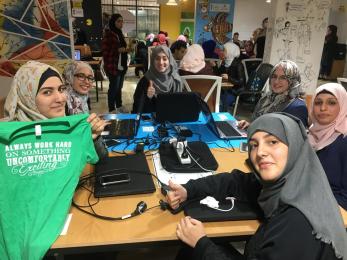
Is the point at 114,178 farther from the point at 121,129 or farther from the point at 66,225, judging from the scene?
the point at 121,129

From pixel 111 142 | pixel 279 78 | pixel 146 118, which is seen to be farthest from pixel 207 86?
pixel 111 142

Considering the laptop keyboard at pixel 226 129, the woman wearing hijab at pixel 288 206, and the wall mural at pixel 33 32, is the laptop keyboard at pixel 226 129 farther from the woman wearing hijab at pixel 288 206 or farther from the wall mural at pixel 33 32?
the wall mural at pixel 33 32

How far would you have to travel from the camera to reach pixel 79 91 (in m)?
2.38

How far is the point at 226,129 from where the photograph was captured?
225cm

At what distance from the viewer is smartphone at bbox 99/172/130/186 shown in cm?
144

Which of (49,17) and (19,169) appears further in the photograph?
(49,17)

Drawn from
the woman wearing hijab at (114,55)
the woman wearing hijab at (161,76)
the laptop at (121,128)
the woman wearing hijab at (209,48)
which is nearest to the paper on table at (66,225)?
the laptop at (121,128)

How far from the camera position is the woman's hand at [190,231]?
1121 mm

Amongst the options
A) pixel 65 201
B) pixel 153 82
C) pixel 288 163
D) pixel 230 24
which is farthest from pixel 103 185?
pixel 230 24

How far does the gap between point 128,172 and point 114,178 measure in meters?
0.09

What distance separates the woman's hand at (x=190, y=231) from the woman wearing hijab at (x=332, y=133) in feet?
3.06

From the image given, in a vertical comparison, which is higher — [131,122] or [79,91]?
[79,91]

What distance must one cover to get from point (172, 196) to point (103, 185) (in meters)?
0.35

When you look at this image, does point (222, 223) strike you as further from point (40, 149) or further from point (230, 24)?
point (230, 24)
